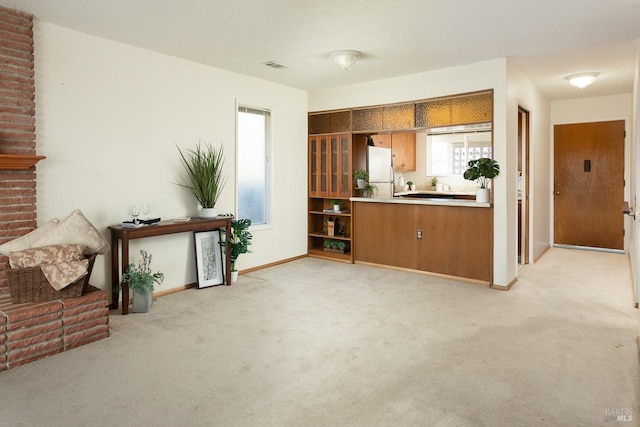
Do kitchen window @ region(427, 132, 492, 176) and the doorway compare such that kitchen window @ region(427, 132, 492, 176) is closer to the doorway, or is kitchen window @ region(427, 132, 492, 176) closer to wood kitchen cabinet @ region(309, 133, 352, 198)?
the doorway

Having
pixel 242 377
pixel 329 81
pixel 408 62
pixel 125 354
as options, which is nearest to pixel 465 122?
pixel 408 62

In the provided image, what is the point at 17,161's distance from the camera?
10.6ft

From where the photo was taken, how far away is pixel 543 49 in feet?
14.0

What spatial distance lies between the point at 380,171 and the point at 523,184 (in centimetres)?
198

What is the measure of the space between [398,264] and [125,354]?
3.55 m

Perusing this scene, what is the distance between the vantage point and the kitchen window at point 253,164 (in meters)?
5.46

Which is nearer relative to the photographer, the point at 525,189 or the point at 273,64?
the point at 273,64

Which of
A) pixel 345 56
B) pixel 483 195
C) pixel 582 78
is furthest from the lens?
pixel 582 78

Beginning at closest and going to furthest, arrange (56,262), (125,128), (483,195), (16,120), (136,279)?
(56,262) < (16,120) < (136,279) < (125,128) < (483,195)

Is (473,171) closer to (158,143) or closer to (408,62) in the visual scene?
(408,62)

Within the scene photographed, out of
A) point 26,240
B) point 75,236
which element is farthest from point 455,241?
point 26,240

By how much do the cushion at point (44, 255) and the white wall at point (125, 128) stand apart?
680 millimetres

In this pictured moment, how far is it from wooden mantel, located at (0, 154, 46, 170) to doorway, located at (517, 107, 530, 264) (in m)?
5.57

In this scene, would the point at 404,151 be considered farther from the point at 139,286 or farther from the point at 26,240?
the point at 26,240
